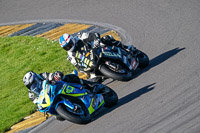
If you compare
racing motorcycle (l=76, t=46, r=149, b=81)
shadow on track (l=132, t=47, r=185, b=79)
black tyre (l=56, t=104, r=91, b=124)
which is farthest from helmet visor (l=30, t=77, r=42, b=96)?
shadow on track (l=132, t=47, r=185, b=79)

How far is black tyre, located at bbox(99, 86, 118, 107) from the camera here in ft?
34.0

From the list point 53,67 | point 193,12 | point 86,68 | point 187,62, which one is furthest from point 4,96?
point 193,12

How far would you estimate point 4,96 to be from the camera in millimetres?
13578

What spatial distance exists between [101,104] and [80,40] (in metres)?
2.28

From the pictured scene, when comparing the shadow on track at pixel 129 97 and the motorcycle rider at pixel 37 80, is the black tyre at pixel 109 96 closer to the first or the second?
the shadow on track at pixel 129 97

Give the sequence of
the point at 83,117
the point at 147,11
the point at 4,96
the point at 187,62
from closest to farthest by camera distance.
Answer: the point at 83,117 → the point at 187,62 → the point at 4,96 → the point at 147,11

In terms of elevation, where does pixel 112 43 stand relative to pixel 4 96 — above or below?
above

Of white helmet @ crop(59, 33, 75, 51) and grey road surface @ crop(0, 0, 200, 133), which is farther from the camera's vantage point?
white helmet @ crop(59, 33, 75, 51)

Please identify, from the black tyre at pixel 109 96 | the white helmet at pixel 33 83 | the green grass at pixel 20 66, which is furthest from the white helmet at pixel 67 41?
the green grass at pixel 20 66

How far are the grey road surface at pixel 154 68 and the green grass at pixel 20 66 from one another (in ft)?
5.15

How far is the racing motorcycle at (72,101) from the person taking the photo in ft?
30.9

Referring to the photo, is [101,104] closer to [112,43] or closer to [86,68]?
[86,68]

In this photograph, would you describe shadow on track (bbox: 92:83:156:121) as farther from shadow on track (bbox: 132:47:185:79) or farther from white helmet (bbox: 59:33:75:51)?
white helmet (bbox: 59:33:75:51)

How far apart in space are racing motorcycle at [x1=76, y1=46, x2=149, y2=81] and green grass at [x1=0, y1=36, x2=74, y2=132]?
2106 mm
